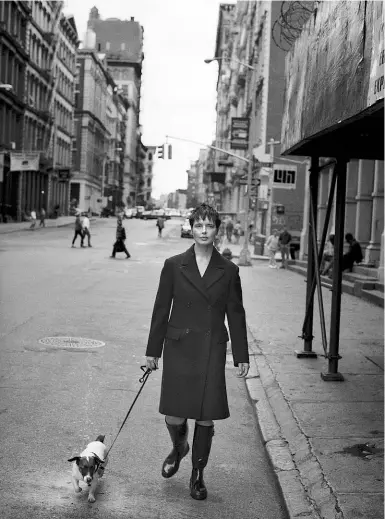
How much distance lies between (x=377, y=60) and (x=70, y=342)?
6534 millimetres

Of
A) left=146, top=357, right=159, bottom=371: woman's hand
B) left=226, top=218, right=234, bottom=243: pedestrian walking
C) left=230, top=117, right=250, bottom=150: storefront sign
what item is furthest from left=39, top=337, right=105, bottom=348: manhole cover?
left=226, top=218, right=234, bottom=243: pedestrian walking

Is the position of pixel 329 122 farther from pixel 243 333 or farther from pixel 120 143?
pixel 120 143

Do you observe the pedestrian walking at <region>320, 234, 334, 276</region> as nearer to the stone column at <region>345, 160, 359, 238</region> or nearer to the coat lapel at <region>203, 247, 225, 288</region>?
the stone column at <region>345, 160, 359, 238</region>

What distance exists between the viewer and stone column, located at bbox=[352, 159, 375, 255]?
24.8 m

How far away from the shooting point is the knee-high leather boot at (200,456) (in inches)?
193

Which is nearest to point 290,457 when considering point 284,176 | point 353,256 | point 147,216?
point 353,256

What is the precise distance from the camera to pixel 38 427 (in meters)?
6.50

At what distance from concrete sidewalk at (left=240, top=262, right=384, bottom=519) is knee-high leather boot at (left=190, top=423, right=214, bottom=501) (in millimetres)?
560

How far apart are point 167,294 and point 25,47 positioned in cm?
6376

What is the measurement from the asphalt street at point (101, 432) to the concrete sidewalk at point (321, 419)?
6.6 inches

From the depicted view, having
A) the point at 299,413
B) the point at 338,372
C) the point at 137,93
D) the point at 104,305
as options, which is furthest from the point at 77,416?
the point at 137,93

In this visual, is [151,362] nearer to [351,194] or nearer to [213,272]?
[213,272]

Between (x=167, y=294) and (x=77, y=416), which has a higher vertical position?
(x=167, y=294)

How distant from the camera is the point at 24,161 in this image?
5512 cm
